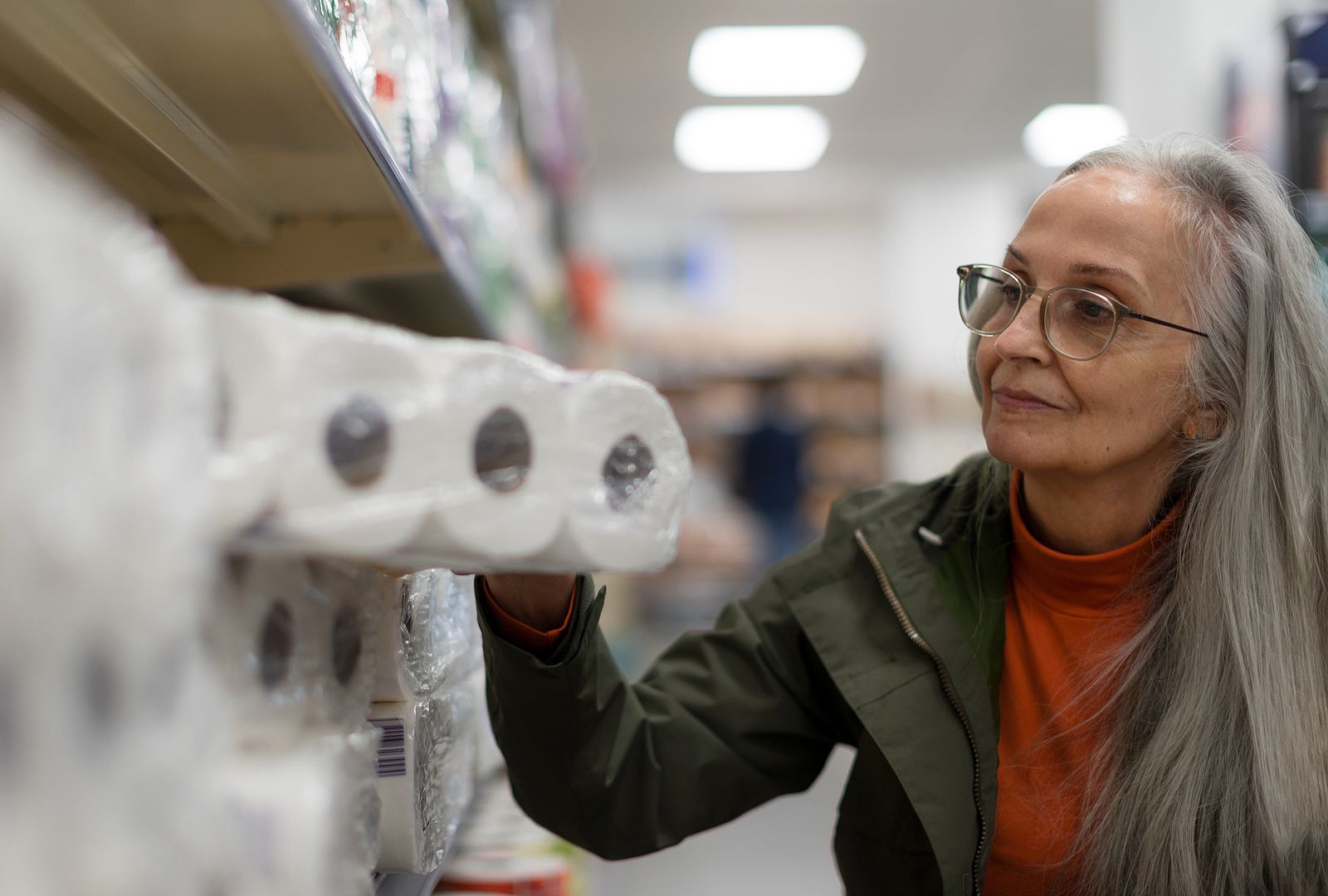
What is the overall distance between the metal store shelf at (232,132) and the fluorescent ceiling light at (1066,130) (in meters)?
6.44

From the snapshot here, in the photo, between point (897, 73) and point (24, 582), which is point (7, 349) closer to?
point (24, 582)

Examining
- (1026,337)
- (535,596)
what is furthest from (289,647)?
(1026,337)

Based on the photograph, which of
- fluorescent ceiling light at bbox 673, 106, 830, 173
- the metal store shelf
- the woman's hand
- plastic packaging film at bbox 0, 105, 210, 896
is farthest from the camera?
fluorescent ceiling light at bbox 673, 106, 830, 173

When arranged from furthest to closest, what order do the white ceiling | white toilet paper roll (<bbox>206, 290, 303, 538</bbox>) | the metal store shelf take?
1. the white ceiling
2. the metal store shelf
3. white toilet paper roll (<bbox>206, 290, 303, 538</bbox>)

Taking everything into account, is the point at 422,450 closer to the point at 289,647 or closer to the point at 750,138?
the point at 289,647

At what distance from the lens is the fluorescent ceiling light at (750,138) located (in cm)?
699

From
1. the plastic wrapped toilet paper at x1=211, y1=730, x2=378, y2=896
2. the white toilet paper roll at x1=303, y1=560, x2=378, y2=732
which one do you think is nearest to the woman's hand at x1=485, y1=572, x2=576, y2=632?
the white toilet paper roll at x1=303, y1=560, x2=378, y2=732

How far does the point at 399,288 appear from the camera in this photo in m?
1.80

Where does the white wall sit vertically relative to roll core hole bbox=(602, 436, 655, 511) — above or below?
above

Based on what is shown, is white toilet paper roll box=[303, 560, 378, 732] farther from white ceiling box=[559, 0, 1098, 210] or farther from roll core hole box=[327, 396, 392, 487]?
white ceiling box=[559, 0, 1098, 210]

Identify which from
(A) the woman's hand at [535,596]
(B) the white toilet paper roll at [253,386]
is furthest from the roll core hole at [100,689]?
(A) the woman's hand at [535,596]

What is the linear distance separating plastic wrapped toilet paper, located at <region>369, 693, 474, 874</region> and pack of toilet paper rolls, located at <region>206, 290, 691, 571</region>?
0.64 ft

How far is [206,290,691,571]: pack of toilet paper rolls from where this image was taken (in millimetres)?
563

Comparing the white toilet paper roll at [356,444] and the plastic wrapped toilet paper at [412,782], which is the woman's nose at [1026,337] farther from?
the white toilet paper roll at [356,444]
